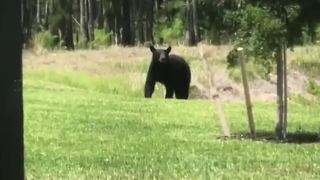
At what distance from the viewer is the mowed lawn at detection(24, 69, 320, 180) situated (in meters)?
8.72

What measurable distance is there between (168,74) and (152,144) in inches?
570

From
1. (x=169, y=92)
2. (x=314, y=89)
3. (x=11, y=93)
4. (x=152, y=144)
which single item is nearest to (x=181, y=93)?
(x=169, y=92)

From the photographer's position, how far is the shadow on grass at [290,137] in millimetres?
12758

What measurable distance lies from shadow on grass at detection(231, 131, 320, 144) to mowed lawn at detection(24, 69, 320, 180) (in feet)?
0.74

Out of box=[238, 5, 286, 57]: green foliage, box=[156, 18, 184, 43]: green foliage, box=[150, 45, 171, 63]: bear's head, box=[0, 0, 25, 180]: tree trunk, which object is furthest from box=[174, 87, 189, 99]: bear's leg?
box=[156, 18, 184, 43]: green foliage

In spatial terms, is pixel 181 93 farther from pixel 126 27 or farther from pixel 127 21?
pixel 127 21

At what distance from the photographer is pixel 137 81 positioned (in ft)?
99.8

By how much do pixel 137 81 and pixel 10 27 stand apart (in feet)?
89.0

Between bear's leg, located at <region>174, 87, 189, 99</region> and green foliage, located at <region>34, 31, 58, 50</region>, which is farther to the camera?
green foliage, located at <region>34, 31, 58, 50</region>

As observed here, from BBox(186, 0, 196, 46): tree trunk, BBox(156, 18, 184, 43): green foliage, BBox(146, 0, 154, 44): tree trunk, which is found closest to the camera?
BBox(186, 0, 196, 46): tree trunk

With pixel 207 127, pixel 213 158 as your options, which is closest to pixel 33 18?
pixel 207 127

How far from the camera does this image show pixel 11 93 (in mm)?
3350

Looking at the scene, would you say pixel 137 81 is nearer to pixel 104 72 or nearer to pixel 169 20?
pixel 104 72

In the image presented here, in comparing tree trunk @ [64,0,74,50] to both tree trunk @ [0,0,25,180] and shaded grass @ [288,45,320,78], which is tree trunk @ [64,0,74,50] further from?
tree trunk @ [0,0,25,180]
